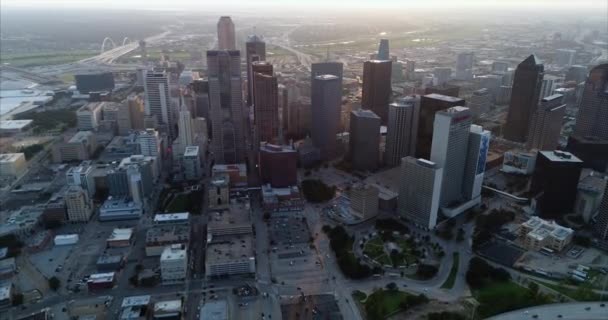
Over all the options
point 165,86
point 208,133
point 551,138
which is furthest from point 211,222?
point 551,138

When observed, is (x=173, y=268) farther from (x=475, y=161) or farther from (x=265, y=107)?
(x=475, y=161)

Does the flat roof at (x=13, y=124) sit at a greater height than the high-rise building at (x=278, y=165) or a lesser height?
lesser

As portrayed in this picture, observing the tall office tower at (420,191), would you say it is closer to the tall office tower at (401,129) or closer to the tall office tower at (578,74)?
the tall office tower at (401,129)

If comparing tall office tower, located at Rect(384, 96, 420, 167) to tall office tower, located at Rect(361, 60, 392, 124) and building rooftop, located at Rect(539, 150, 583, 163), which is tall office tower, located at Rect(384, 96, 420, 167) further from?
building rooftop, located at Rect(539, 150, 583, 163)

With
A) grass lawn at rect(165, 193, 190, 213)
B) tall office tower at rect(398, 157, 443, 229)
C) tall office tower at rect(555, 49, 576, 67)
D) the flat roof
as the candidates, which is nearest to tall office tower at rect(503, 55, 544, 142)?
tall office tower at rect(398, 157, 443, 229)

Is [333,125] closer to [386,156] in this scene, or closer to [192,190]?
[386,156]

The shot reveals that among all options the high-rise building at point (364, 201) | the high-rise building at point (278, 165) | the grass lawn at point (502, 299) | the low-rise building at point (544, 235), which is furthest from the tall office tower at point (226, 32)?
the grass lawn at point (502, 299)

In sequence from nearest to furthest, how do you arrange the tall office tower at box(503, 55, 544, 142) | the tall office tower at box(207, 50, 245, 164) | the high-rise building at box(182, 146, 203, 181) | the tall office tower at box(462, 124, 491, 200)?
the tall office tower at box(462, 124, 491, 200) < the tall office tower at box(207, 50, 245, 164) < the high-rise building at box(182, 146, 203, 181) < the tall office tower at box(503, 55, 544, 142)
